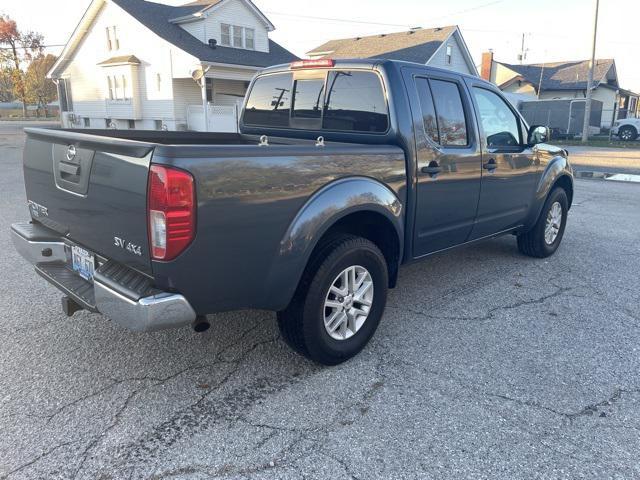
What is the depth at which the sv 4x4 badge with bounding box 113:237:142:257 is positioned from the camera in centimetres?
255

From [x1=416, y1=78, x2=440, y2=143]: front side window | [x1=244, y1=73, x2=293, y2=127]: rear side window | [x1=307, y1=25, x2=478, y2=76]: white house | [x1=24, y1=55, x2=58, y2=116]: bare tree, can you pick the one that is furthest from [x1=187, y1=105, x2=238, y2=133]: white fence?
[x1=24, y1=55, x2=58, y2=116]: bare tree

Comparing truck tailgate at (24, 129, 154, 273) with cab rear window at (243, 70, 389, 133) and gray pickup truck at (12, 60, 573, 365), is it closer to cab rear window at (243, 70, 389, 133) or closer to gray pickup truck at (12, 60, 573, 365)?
gray pickup truck at (12, 60, 573, 365)

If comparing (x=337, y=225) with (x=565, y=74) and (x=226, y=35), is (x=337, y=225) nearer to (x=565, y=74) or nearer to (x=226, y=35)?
(x=226, y=35)

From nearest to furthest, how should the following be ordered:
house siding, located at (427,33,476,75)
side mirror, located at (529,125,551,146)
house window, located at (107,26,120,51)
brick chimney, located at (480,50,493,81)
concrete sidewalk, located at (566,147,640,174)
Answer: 1. side mirror, located at (529,125,551,146)
2. concrete sidewalk, located at (566,147,640,174)
3. house window, located at (107,26,120,51)
4. house siding, located at (427,33,476,75)
5. brick chimney, located at (480,50,493,81)

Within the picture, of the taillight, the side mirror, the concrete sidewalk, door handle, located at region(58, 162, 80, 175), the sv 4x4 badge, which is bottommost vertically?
the concrete sidewalk

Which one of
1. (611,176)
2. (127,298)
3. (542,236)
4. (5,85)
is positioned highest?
(5,85)

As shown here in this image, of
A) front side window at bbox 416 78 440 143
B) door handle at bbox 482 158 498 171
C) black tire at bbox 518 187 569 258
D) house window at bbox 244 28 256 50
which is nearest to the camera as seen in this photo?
front side window at bbox 416 78 440 143

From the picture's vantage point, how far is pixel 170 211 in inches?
94.5

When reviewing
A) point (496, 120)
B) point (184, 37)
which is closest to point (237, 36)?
point (184, 37)

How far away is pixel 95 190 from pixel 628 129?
36.0m

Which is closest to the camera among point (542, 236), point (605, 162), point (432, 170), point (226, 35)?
point (432, 170)

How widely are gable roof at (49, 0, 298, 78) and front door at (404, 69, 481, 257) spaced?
66.3 feet

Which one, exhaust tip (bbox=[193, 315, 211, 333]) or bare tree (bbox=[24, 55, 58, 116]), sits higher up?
bare tree (bbox=[24, 55, 58, 116])

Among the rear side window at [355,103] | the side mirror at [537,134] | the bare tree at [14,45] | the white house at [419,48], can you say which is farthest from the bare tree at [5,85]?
the side mirror at [537,134]
